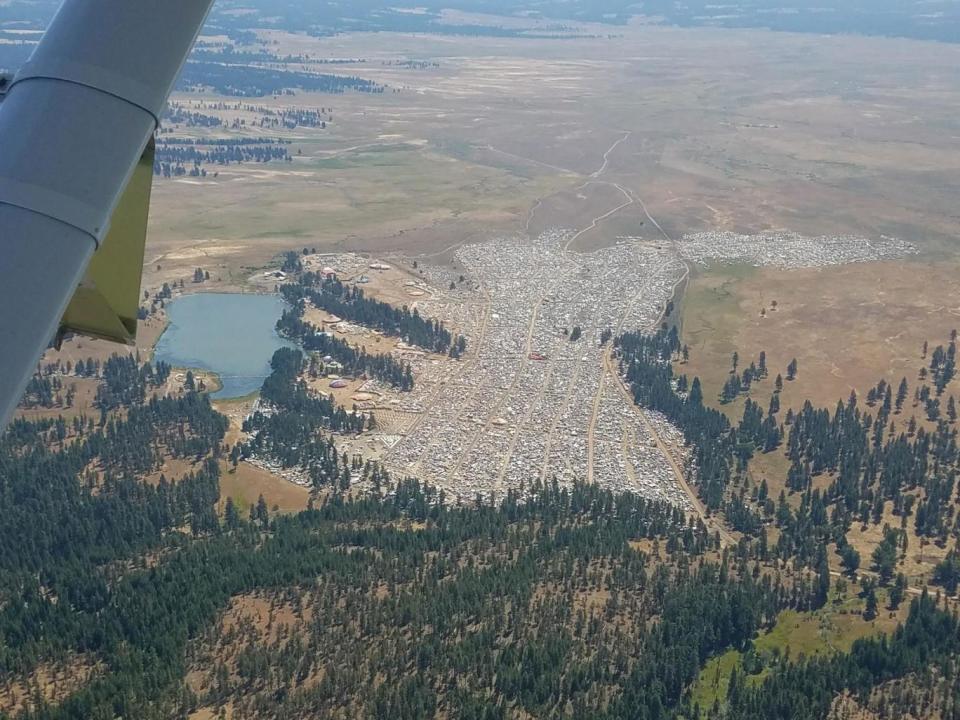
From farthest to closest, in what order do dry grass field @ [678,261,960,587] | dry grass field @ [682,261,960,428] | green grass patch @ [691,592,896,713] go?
dry grass field @ [682,261,960,428], dry grass field @ [678,261,960,587], green grass patch @ [691,592,896,713]

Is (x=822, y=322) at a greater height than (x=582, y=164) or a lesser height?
lesser

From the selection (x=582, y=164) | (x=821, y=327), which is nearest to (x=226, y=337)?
(x=821, y=327)

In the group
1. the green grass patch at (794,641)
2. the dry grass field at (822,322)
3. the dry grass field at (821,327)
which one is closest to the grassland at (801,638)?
the green grass patch at (794,641)

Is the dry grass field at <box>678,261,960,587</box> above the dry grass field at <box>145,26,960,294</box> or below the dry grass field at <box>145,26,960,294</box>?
below

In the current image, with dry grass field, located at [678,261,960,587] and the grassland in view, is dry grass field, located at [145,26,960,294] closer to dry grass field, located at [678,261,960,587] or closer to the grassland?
dry grass field, located at [678,261,960,587]

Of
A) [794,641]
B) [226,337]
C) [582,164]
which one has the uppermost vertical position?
[582,164]

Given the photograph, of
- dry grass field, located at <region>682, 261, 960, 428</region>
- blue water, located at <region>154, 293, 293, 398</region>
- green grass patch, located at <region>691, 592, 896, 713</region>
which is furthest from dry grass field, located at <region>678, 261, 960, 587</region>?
blue water, located at <region>154, 293, 293, 398</region>

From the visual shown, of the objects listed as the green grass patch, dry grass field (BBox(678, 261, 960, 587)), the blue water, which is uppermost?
dry grass field (BBox(678, 261, 960, 587))

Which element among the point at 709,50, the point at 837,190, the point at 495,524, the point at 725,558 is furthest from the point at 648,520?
the point at 709,50

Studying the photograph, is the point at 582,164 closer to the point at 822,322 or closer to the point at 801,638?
the point at 822,322
